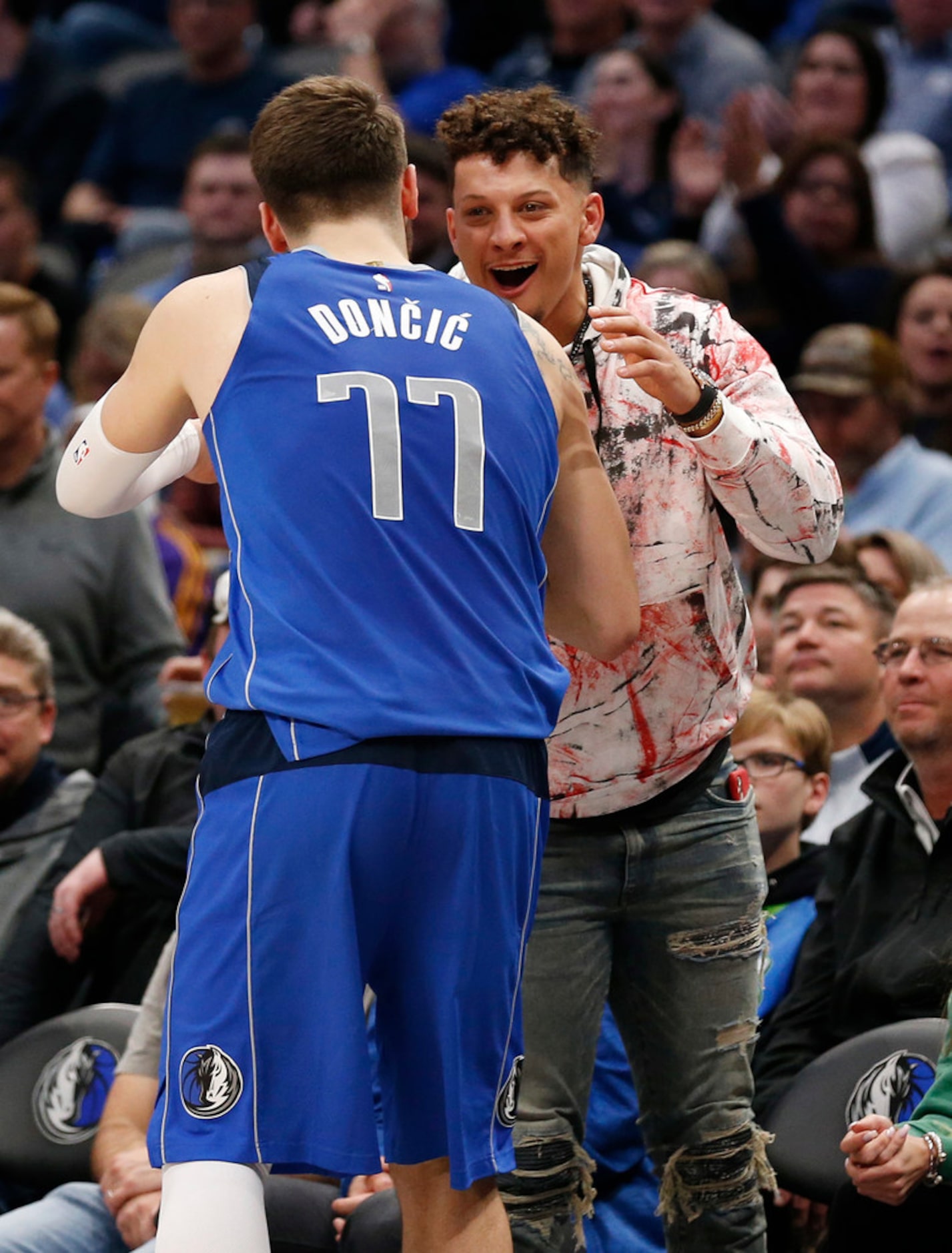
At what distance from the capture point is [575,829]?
3.14 meters

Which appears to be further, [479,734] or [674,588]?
[674,588]

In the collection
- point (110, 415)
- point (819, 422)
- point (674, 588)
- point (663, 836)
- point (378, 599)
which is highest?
point (110, 415)

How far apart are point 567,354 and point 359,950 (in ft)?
3.70

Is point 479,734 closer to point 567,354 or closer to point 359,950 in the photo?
point 359,950

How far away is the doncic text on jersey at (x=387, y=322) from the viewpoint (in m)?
2.52

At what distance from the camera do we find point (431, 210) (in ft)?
26.0

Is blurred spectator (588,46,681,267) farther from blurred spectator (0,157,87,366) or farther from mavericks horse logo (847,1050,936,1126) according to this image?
mavericks horse logo (847,1050,936,1126)

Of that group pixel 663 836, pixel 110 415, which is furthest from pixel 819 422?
pixel 110 415

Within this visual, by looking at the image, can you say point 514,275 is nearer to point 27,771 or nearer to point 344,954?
point 344,954

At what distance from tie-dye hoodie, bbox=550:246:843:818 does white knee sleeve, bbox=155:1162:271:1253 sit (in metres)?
0.93

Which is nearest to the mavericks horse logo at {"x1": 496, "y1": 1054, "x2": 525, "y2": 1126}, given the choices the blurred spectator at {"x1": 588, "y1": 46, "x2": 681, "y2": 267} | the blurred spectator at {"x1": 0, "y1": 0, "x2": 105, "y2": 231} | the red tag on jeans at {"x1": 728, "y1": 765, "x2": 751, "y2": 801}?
the red tag on jeans at {"x1": 728, "y1": 765, "x2": 751, "y2": 801}

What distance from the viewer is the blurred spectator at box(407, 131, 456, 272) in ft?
25.5

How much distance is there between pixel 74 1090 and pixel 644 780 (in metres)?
1.75

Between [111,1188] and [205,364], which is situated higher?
[205,364]
